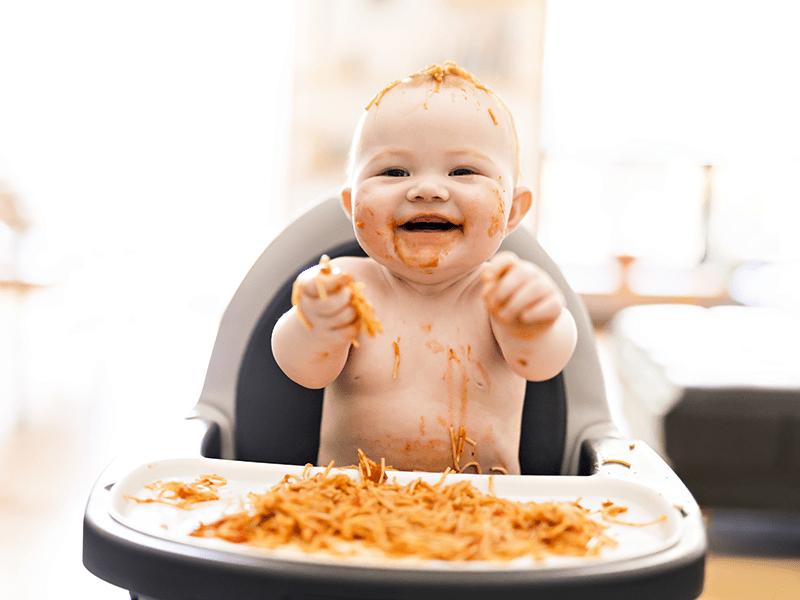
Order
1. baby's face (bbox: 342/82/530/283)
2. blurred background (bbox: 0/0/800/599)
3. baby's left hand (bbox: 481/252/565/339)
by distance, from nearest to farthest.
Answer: baby's left hand (bbox: 481/252/565/339)
baby's face (bbox: 342/82/530/283)
blurred background (bbox: 0/0/800/599)

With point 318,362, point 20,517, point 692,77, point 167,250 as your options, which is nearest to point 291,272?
point 318,362

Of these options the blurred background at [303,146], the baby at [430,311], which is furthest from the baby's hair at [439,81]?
the blurred background at [303,146]

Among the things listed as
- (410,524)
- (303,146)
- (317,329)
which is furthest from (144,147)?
(410,524)

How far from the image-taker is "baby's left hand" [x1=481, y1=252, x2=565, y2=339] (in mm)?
476

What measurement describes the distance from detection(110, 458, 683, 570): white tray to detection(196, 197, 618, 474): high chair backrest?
17 centimetres

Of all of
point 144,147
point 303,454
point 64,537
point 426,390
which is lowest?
point 64,537

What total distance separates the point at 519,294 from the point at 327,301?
0.13 m

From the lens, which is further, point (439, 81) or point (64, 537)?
point (64, 537)

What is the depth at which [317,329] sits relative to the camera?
51cm

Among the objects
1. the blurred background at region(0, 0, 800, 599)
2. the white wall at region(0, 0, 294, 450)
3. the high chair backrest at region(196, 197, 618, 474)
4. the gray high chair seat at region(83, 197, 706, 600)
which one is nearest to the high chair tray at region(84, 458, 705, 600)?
the gray high chair seat at region(83, 197, 706, 600)

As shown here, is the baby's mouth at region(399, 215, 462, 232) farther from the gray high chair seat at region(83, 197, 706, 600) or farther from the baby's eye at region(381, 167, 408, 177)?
the gray high chair seat at region(83, 197, 706, 600)

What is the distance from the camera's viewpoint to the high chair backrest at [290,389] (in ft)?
2.35

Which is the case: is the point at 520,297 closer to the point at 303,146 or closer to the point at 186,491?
the point at 186,491

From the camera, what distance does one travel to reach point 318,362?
0.57 metres
